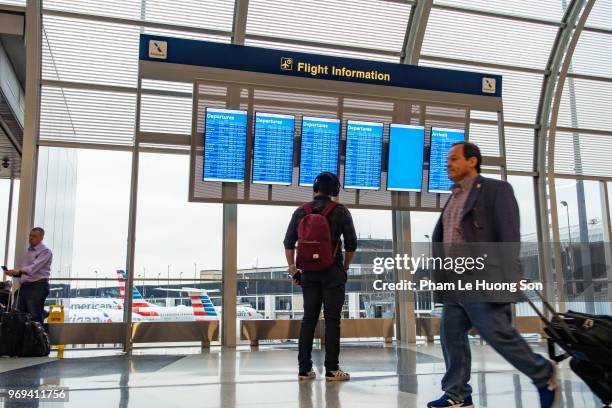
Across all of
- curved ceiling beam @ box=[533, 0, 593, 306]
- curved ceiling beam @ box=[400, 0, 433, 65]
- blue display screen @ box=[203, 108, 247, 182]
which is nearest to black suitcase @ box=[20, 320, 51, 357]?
blue display screen @ box=[203, 108, 247, 182]

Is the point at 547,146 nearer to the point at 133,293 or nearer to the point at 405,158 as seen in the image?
the point at 405,158

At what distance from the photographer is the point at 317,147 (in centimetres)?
719

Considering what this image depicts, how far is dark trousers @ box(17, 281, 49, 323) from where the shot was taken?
269 inches

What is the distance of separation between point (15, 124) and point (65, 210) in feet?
12.0

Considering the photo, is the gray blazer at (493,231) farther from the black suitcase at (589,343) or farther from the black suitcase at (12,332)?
the black suitcase at (12,332)

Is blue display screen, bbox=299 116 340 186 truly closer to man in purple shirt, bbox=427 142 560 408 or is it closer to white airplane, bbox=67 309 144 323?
white airplane, bbox=67 309 144 323

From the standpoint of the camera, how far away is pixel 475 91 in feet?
26.1

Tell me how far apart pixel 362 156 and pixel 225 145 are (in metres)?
1.83

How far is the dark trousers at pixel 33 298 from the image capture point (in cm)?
682

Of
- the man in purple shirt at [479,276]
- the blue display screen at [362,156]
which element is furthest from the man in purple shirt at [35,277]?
the man in purple shirt at [479,276]

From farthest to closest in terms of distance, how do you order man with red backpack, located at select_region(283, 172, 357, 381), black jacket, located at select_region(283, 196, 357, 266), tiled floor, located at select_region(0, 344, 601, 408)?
black jacket, located at select_region(283, 196, 357, 266)
man with red backpack, located at select_region(283, 172, 357, 381)
tiled floor, located at select_region(0, 344, 601, 408)

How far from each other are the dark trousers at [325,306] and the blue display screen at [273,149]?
2.83 metres

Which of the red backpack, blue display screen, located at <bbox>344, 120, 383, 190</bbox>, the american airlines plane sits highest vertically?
blue display screen, located at <bbox>344, 120, 383, 190</bbox>

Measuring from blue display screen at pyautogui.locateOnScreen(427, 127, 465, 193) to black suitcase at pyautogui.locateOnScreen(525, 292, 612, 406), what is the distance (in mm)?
4730
